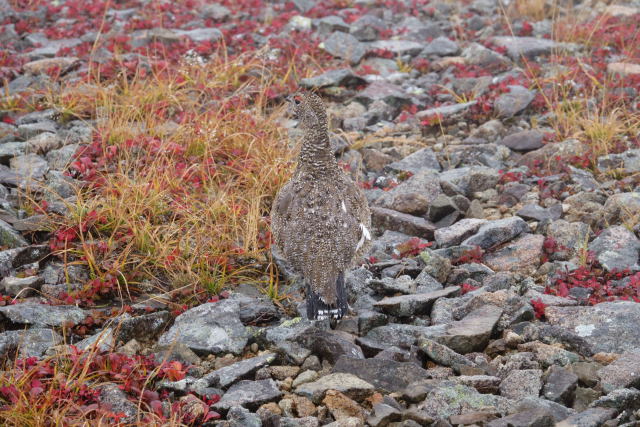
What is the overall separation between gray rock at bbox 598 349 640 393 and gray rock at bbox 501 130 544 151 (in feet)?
14.3

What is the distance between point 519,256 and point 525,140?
8.78 feet

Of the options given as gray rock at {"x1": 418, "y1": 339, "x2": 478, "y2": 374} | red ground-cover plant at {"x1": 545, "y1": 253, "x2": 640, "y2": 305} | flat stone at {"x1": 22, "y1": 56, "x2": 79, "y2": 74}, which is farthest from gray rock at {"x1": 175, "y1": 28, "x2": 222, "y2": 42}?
gray rock at {"x1": 418, "y1": 339, "x2": 478, "y2": 374}

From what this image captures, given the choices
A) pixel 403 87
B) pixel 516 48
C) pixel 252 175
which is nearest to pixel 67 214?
pixel 252 175

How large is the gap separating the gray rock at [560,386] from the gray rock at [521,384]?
0.17 feet

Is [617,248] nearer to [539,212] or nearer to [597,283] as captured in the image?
[597,283]

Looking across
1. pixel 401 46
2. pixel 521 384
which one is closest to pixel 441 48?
pixel 401 46

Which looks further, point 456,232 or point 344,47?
point 344,47

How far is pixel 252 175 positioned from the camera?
297 inches

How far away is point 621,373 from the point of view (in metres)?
4.57

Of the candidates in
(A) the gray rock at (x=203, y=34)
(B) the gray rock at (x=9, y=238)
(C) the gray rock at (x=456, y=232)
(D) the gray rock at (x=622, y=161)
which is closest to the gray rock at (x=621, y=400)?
(C) the gray rock at (x=456, y=232)

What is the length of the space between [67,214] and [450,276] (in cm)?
318

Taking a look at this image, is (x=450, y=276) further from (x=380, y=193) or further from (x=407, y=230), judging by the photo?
(x=380, y=193)

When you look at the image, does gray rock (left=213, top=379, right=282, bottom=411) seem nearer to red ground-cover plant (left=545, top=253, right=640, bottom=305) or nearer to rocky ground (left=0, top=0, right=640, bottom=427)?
rocky ground (left=0, top=0, right=640, bottom=427)

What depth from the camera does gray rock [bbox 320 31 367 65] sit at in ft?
38.2
